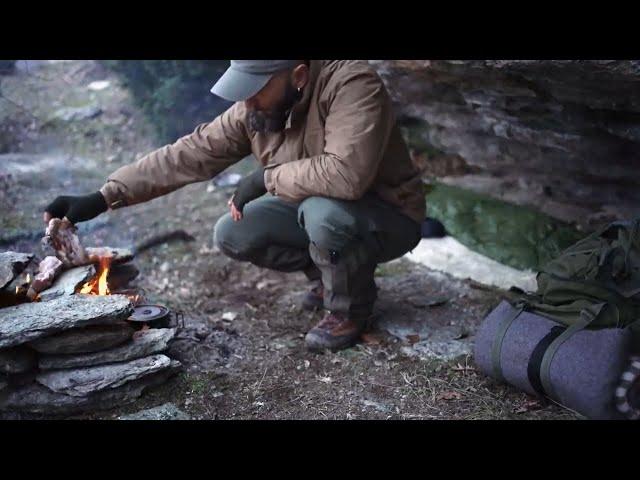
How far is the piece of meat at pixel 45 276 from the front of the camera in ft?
13.2

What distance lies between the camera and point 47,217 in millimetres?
4059

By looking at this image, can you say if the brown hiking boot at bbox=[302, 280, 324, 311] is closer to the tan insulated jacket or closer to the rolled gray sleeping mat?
the tan insulated jacket

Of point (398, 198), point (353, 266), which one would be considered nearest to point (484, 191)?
point (398, 198)

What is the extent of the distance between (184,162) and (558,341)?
8.37ft

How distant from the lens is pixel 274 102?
13.5 feet

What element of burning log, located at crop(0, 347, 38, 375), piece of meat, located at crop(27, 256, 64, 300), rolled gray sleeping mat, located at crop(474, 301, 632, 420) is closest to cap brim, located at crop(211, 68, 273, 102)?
piece of meat, located at crop(27, 256, 64, 300)

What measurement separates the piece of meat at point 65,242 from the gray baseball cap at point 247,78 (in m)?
1.21

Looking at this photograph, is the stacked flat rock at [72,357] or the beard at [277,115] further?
the beard at [277,115]

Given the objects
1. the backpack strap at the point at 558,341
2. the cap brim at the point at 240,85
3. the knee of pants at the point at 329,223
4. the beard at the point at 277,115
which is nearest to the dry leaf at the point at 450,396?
the backpack strap at the point at 558,341

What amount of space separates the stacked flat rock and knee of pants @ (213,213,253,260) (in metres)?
1.02

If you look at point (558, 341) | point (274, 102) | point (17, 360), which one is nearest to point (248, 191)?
point (274, 102)

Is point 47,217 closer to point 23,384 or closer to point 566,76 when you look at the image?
point 23,384

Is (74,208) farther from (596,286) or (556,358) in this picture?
(596,286)

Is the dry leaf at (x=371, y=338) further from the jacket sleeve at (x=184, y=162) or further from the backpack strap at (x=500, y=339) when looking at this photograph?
the jacket sleeve at (x=184, y=162)
